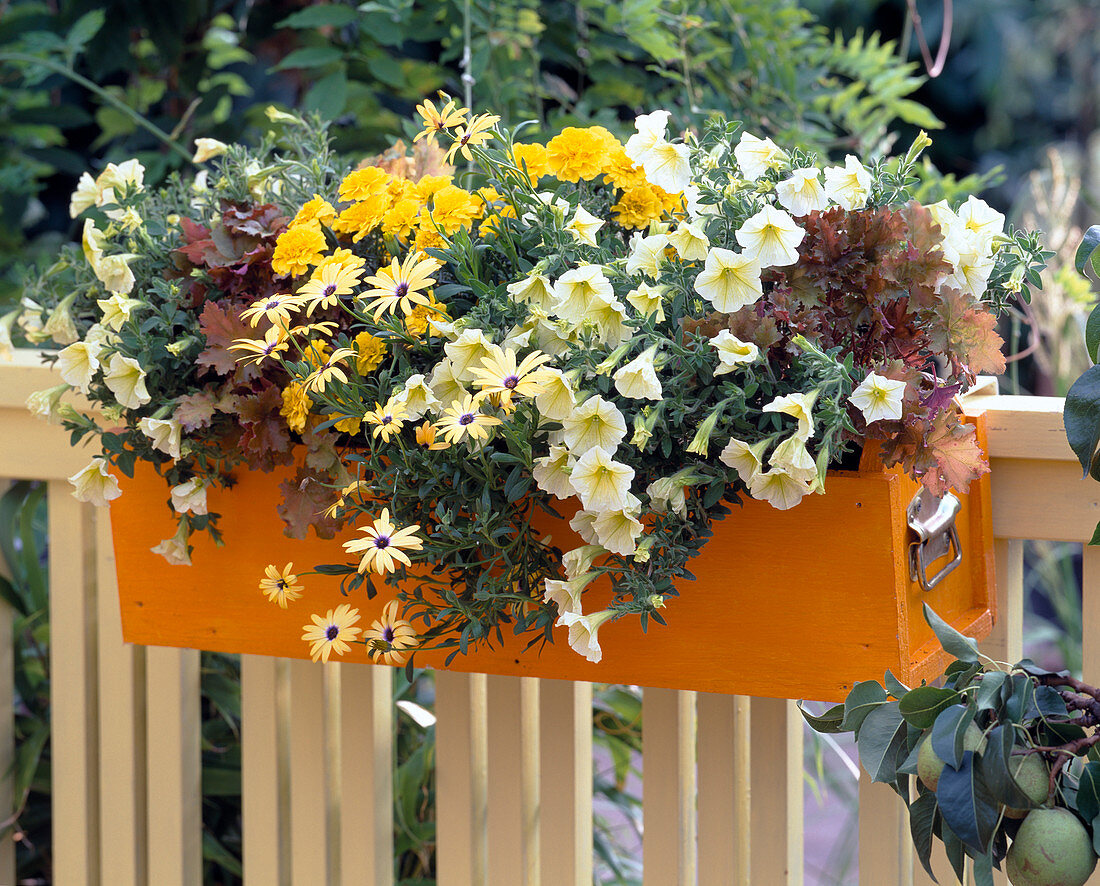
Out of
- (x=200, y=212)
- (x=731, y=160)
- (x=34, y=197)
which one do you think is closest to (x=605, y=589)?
(x=731, y=160)

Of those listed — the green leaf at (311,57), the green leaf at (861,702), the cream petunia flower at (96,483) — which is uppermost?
the green leaf at (311,57)

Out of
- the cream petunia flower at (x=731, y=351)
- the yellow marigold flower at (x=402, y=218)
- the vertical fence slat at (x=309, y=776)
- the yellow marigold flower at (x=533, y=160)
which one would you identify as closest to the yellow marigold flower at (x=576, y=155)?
the yellow marigold flower at (x=533, y=160)

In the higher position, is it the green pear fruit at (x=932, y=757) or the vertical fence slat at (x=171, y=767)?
the green pear fruit at (x=932, y=757)

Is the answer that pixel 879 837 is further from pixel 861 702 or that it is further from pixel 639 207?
pixel 639 207

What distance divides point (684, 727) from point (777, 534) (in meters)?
0.33

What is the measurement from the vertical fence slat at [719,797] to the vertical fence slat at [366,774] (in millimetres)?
327

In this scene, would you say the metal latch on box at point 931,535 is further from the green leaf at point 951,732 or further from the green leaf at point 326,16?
the green leaf at point 326,16

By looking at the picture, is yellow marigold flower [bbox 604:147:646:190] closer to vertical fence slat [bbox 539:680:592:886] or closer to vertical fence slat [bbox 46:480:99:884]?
vertical fence slat [bbox 539:680:592:886]

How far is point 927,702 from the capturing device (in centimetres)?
59

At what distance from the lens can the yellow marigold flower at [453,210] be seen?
2.53ft

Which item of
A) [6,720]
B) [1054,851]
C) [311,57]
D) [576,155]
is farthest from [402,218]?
[6,720]

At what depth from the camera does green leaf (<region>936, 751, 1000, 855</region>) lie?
1.78 ft

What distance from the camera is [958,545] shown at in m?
0.83

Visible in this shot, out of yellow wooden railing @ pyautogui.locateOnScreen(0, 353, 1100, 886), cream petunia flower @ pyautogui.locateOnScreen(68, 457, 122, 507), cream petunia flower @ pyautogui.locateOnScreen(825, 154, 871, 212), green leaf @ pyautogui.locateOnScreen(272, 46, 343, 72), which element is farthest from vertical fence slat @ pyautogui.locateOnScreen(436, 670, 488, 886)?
green leaf @ pyautogui.locateOnScreen(272, 46, 343, 72)
